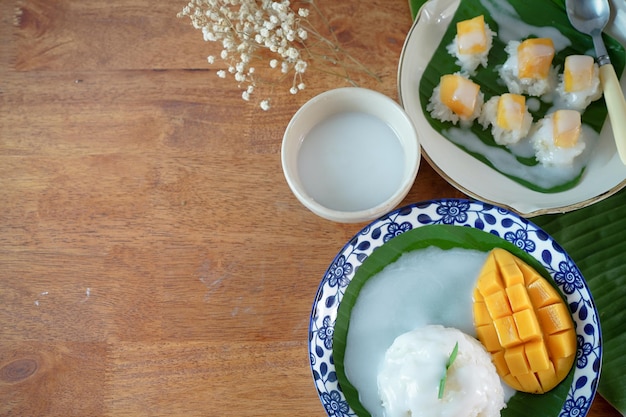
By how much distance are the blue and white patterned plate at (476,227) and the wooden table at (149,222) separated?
8cm

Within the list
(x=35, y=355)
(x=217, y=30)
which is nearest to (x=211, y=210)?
(x=217, y=30)

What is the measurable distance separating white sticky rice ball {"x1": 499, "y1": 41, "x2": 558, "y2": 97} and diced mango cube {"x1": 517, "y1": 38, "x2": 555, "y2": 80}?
14 millimetres

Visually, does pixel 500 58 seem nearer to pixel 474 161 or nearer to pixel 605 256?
pixel 474 161

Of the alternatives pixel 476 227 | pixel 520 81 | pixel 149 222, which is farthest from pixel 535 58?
pixel 149 222

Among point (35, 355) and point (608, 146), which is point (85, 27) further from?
point (608, 146)

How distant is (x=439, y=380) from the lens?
3.41 ft

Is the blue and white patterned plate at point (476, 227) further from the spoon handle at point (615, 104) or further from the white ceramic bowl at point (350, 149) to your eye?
the spoon handle at point (615, 104)

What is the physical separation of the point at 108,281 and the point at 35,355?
20 centimetres

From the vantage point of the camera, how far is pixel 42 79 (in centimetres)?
131

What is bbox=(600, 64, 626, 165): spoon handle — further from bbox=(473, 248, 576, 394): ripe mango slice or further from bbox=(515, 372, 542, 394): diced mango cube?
bbox=(515, 372, 542, 394): diced mango cube

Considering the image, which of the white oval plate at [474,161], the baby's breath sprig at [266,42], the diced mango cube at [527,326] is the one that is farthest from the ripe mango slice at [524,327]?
the baby's breath sprig at [266,42]

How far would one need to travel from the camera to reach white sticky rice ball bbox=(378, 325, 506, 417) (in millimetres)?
1027

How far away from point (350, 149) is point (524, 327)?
0.44 m

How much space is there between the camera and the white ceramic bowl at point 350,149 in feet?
3.58
